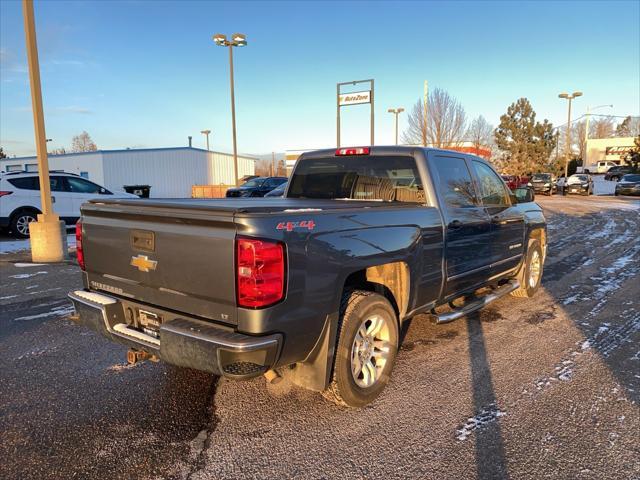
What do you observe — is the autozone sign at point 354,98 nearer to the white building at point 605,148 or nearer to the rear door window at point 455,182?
the rear door window at point 455,182

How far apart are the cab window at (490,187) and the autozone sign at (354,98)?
2008cm

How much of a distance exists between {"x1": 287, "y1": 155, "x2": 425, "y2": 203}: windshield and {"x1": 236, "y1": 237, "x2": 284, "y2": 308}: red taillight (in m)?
1.90

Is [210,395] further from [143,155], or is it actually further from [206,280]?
[143,155]

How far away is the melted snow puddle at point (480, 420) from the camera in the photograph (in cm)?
298

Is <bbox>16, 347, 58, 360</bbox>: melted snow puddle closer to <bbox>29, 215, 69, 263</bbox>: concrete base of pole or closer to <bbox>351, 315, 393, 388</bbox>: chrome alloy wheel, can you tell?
<bbox>351, 315, 393, 388</bbox>: chrome alloy wheel

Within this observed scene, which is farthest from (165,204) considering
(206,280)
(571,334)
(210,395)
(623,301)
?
(623,301)

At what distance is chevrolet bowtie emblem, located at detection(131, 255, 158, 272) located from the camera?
3033 millimetres

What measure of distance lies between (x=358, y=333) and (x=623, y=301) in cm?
452

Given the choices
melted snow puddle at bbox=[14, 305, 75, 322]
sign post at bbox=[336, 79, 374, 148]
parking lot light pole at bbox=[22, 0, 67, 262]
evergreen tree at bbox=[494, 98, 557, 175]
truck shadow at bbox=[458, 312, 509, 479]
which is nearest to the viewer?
truck shadow at bbox=[458, 312, 509, 479]

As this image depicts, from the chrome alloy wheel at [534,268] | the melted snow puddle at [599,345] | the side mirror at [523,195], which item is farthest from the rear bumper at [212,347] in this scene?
the chrome alloy wheel at [534,268]

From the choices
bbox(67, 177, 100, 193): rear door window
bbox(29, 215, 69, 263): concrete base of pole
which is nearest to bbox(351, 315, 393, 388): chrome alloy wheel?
bbox(29, 215, 69, 263): concrete base of pole

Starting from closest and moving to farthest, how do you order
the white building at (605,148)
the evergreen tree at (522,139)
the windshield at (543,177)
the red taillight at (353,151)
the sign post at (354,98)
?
1. the red taillight at (353,151)
2. the sign post at (354,98)
3. the windshield at (543,177)
4. the evergreen tree at (522,139)
5. the white building at (605,148)

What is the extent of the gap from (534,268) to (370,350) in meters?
3.97

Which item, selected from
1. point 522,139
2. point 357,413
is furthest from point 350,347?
point 522,139
